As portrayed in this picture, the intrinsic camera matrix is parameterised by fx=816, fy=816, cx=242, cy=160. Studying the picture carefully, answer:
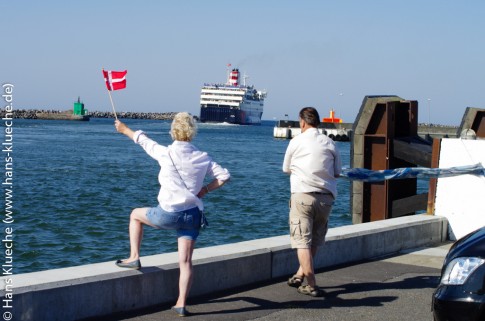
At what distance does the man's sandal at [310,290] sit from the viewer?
7.06m

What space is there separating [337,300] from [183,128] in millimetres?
2083

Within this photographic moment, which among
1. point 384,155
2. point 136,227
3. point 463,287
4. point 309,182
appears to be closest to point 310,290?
point 309,182

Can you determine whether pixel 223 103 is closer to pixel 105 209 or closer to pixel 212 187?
pixel 105 209

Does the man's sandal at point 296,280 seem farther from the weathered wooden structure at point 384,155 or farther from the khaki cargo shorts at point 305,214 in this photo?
the weathered wooden structure at point 384,155

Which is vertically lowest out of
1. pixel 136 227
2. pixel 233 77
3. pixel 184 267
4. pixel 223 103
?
pixel 184 267

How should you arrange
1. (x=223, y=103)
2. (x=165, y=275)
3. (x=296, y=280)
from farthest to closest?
(x=223, y=103)
(x=296, y=280)
(x=165, y=275)

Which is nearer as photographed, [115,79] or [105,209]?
[115,79]

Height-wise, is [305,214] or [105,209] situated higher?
[305,214]

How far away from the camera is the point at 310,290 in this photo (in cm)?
706

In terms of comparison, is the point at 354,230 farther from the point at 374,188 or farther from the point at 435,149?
the point at 374,188

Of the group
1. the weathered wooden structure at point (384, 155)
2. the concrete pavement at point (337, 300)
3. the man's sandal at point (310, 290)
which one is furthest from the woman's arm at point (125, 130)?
the weathered wooden structure at point (384, 155)

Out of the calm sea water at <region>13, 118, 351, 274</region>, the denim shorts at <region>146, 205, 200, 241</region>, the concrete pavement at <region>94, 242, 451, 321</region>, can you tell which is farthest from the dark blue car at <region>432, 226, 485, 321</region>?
the calm sea water at <region>13, 118, 351, 274</region>

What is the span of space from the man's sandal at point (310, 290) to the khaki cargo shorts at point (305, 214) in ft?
1.18

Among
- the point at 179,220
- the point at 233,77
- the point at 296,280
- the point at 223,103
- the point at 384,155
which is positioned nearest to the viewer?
the point at 179,220
